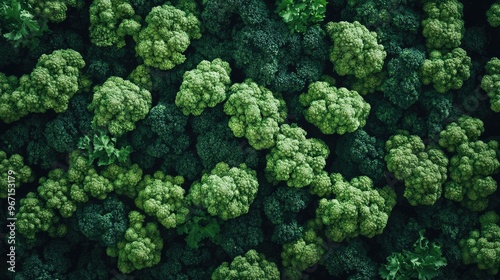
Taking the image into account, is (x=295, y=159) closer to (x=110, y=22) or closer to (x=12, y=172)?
(x=110, y=22)

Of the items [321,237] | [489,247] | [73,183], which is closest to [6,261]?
[73,183]

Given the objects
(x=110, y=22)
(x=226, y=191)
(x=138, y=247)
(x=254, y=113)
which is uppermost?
(x=110, y=22)

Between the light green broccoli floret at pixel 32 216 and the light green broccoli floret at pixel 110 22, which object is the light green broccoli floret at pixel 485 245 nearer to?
the light green broccoli floret at pixel 110 22

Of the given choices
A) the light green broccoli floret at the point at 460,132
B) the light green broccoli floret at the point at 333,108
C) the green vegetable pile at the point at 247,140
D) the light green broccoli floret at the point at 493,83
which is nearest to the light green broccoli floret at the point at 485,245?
the green vegetable pile at the point at 247,140

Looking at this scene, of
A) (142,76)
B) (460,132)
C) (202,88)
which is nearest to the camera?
(202,88)

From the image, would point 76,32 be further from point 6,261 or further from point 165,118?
point 6,261

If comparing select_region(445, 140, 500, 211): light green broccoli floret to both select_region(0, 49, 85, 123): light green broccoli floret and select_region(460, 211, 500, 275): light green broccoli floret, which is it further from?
select_region(0, 49, 85, 123): light green broccoli floret

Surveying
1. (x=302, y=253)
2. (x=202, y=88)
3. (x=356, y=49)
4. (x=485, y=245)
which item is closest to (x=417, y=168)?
(x=485, y=245)
